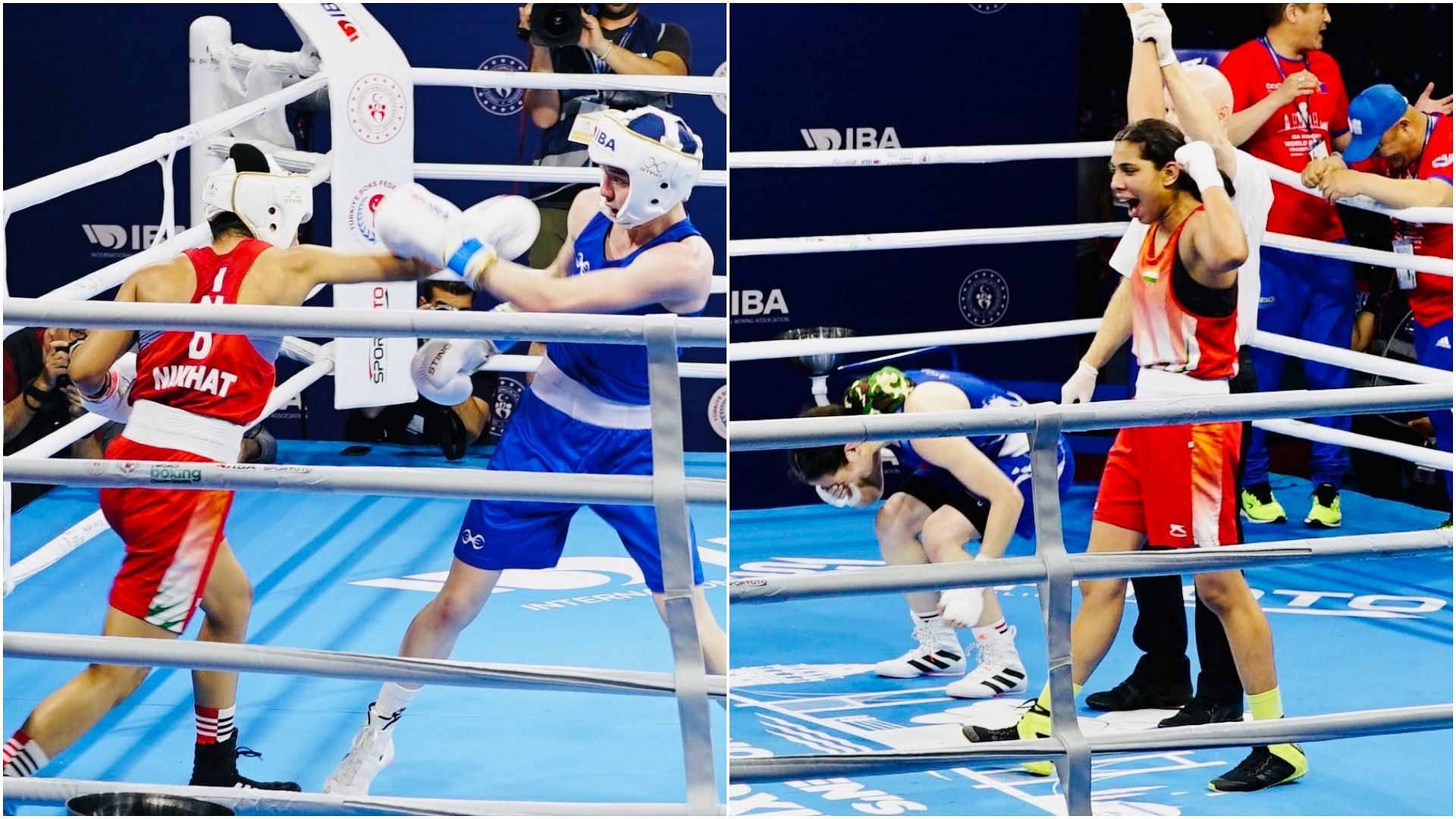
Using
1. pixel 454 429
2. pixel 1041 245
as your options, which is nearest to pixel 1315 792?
pixel 1041 245

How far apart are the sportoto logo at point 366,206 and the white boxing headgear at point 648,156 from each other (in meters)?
2.35

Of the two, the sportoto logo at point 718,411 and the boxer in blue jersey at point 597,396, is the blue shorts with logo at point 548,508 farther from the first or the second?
the sportoto logo at point 718,411

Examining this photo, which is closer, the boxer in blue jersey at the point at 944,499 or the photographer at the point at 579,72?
the boxer in blue jersey at the point at 944,499

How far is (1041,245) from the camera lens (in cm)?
538

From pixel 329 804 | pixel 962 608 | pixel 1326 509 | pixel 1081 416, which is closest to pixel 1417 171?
pixel 1326 509

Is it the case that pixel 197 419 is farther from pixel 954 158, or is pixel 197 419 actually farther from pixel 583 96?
pixel 583 96

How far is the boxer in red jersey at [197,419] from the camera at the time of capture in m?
2.58

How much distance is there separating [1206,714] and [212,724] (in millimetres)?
1958

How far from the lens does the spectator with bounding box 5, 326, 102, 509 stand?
4613 mm

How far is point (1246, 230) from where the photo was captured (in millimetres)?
3596

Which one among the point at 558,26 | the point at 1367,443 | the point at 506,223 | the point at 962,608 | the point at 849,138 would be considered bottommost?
the point at 962,608

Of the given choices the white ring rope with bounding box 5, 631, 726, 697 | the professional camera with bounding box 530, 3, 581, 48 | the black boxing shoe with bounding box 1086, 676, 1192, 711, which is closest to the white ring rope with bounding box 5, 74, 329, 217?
the professional camera with bounding box 530, 3, 581, 48

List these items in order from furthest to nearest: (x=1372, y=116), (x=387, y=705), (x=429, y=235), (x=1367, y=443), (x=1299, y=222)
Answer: (x=1299, y=222)
(x=1372, y=116)
(x=1367, y=443)
(x=387, y=705)
(x=429, y=235)

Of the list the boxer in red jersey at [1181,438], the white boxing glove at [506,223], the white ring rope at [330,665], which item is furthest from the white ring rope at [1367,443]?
the white ring rope at [330,665]
